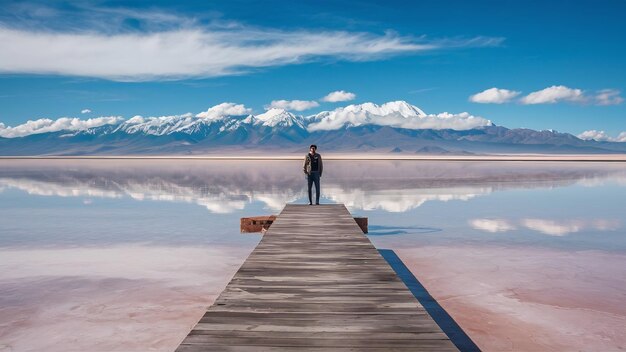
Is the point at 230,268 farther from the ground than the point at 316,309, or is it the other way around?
the point at 316,309

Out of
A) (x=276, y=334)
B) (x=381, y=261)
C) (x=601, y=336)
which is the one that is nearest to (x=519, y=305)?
(x=601, y=336)

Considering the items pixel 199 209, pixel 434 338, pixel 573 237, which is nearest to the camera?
pixel 434 338

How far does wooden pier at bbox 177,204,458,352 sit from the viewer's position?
455 cm

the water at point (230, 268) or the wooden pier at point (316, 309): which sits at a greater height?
the wooden pier at point (316, 309)

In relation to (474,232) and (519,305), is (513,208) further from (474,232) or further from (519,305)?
(519,305)

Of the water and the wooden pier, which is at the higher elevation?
the wooden pier

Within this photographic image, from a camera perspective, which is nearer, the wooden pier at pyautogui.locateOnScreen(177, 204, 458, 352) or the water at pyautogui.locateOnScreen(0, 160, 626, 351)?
the wooden pier at pyautogui.locateOnScreen(177, 204, 458, 352)

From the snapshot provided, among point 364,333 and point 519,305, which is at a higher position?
point 364,333

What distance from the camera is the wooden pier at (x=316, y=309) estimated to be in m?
4.55

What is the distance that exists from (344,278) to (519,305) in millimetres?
3053

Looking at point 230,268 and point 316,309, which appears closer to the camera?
point 316,309

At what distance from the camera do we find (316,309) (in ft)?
17.9

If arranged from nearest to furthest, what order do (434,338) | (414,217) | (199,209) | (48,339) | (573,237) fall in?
(434,338) → (48,339) → (573,237) → (414,217) → (199,209)

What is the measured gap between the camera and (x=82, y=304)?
7.96 meters
